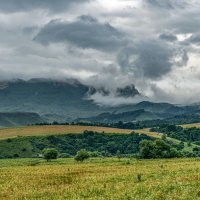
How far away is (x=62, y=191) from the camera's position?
62.1 metres

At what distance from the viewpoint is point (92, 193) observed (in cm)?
5806

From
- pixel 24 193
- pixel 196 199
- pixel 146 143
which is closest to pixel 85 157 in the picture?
pixel 146 143

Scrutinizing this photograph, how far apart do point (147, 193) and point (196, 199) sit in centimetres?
858

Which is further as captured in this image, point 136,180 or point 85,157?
point 85,157

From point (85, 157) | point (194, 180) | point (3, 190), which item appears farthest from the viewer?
point (85, 157)

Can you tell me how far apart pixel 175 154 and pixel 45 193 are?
145 meters

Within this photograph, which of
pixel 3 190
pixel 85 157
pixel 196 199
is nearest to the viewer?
pixel 196 199

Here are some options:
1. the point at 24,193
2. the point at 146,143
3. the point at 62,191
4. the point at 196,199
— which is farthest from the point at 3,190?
the point at 146,143

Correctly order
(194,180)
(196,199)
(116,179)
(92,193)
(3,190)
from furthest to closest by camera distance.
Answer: (116,179) < (3,190) < (194,180) < (92,193) < (196,199)

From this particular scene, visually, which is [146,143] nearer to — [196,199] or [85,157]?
[85,157]

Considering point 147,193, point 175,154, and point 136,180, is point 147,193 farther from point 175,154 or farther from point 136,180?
point 175,154

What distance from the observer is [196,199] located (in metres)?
46.2

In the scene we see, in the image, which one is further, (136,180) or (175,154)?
(175,154)

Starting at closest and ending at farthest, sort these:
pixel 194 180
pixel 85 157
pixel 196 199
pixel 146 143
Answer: pixel 196 199, pixel 194 180, pixel 85 157, pixel 146 143
